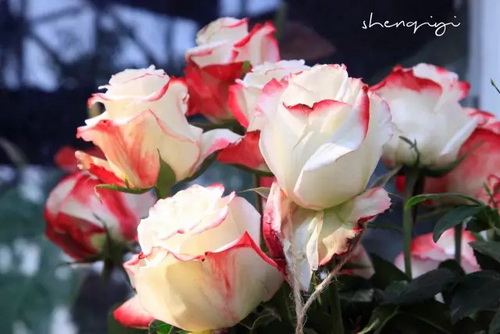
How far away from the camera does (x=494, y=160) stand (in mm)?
435

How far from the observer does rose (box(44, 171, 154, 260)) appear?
48 centimetres

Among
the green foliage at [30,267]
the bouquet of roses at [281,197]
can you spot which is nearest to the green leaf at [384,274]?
the bouquet of roses at [281,197]

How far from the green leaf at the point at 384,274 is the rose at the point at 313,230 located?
0.45ft

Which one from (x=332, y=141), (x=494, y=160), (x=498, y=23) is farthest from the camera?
(x=498, y=23)

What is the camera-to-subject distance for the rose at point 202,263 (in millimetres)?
299

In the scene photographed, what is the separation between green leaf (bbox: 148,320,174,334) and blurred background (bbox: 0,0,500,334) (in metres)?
0.41

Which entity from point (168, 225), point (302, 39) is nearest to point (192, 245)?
point (168, 225)

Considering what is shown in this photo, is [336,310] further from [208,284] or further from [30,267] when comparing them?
[30,267]

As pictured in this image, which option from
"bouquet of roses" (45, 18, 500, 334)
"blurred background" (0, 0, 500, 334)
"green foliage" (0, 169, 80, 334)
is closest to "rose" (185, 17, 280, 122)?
"bouquet of roses" (45, 18, 500, 334)

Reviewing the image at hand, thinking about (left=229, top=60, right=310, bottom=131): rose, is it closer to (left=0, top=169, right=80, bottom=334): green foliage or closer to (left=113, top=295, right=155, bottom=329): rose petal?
(left=113, top=295, right=155, bottom=329): rose petal

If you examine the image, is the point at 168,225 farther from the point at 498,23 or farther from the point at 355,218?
the point at 498,23

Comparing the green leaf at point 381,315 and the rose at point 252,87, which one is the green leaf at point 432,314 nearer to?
the green leaf at point 381,315

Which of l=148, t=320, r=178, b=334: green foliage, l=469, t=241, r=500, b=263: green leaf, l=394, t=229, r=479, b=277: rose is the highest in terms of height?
l=469, t=241, r=500, b=263: green leaf

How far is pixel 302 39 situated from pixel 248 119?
0.41 meters
